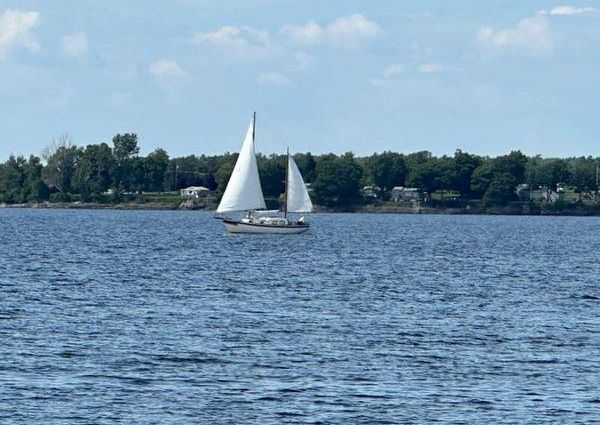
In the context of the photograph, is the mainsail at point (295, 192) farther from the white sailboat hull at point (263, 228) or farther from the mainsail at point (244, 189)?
the mainsail at point (244, 189)

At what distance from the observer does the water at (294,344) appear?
38.5 metres

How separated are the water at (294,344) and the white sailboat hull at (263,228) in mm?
52911

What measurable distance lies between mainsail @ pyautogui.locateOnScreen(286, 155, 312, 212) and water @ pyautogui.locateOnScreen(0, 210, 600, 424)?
56.1 m

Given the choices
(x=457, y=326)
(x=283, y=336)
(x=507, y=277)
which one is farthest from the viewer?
(x=507, y=277)

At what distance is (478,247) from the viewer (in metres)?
136

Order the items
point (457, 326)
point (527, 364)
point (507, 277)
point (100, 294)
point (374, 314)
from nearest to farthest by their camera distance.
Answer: point (527, 364), point (457, 326), point (374, 314), point (100, 294), point (507, 277)

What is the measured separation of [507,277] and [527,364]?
41.7 metres

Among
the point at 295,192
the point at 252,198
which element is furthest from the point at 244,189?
the point at 295,192

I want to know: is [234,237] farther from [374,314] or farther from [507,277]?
[374,314]

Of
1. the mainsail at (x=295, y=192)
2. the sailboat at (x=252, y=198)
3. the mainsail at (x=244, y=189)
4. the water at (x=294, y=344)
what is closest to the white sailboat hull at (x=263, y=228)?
the sailboat at (x=252, y=198)

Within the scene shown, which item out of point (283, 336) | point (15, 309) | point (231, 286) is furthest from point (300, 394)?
point (231, 286)

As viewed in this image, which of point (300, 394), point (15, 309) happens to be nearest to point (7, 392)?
point (300, 394)

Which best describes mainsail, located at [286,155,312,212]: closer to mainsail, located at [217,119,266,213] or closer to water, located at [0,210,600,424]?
mainsail, located at [217,119,266,213]

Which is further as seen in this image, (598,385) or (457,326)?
(457,326)
